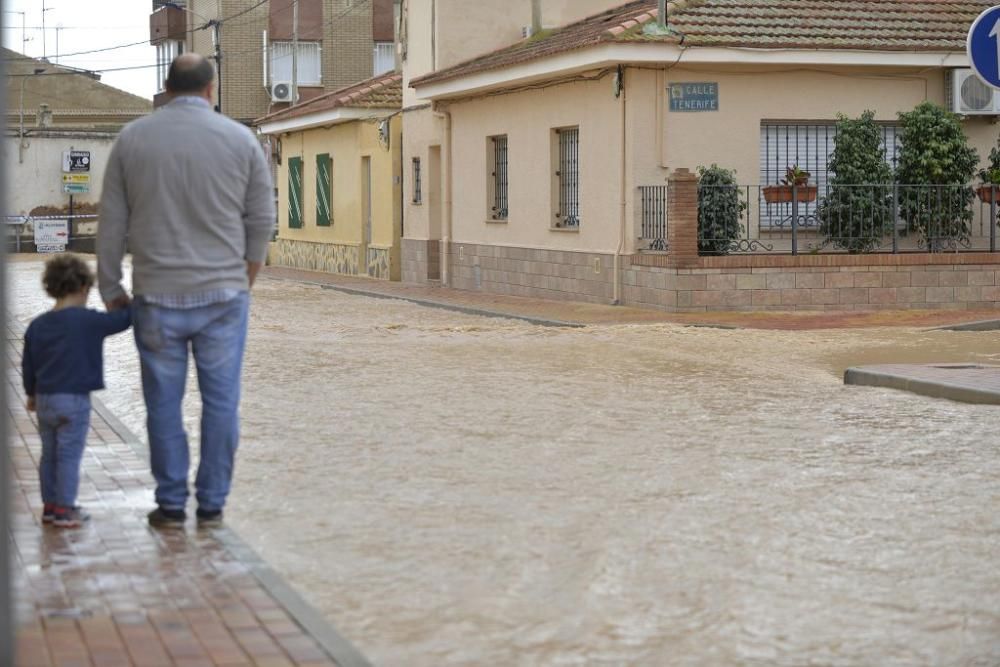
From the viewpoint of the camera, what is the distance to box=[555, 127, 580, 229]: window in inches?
965

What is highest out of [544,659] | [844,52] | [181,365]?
[844,52]

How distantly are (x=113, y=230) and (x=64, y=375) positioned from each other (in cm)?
60

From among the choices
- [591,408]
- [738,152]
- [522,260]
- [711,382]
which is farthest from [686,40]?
[591,408]

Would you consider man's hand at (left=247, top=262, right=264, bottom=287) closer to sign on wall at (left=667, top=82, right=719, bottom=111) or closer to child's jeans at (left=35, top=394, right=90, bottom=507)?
child's jeans at (left=35, top=394, right=90, bottom=507)

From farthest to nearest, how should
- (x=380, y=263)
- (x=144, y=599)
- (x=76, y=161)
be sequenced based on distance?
(x=76, y=161) → (x=380, y=263) → (x=144, y=599)

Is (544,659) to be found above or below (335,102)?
below

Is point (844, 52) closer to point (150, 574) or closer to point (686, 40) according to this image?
point (686, 40)

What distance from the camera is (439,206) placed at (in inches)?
1219

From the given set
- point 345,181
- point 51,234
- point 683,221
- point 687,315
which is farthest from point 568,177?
point 51,234

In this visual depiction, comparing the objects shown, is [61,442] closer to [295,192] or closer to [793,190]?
[793,190]

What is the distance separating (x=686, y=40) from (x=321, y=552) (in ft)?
52.5

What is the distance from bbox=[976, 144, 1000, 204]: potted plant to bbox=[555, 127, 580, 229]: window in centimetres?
552

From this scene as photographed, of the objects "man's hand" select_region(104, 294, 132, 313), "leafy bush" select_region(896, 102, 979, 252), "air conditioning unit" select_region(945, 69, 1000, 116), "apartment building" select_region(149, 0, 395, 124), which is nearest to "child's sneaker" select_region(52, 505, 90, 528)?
"man's hand" select_region(104, 294, 132, 313)

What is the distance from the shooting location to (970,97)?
2289cm
